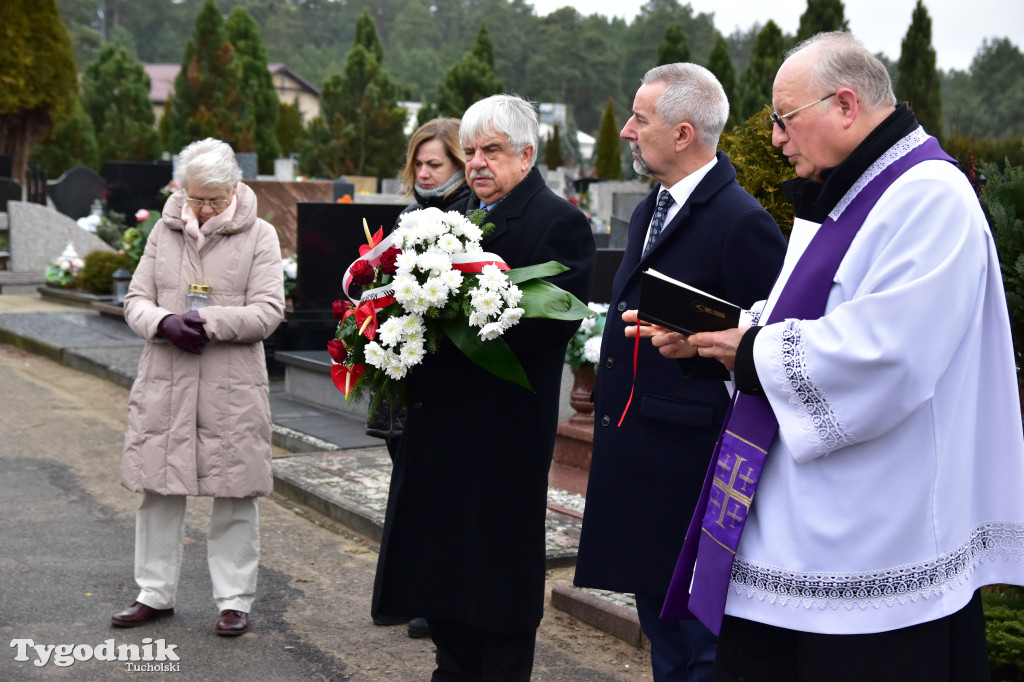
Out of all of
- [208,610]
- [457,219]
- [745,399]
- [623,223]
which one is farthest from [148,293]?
[623,223]

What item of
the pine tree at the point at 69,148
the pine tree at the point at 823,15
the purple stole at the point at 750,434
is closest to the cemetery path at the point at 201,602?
the purple stole at the point at 750,434

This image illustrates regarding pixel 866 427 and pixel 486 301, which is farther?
pixel 486 301

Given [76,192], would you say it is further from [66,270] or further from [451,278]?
[451,278]

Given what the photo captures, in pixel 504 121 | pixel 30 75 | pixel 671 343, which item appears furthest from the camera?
pixel 30 75

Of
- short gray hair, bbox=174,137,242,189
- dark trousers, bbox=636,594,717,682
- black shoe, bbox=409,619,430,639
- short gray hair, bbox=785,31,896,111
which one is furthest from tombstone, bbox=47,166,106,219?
short gray hair, bbox=785,31,896,111

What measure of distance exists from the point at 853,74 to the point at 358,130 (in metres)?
26.7

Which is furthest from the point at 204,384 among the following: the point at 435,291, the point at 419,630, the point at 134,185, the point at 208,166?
the point at 134,185

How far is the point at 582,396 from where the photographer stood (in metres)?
6.89

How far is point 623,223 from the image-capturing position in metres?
11.7

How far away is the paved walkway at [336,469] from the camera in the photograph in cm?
510

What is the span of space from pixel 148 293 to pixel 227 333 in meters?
0.41

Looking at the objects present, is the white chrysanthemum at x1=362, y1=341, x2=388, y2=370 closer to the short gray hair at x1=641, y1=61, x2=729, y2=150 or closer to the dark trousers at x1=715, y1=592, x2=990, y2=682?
the short gray hair at x1=641, y1=61, x2=729, y2=150

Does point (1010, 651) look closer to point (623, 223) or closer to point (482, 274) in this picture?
point (482, 274)

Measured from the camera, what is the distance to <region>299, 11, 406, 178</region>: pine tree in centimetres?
2789
